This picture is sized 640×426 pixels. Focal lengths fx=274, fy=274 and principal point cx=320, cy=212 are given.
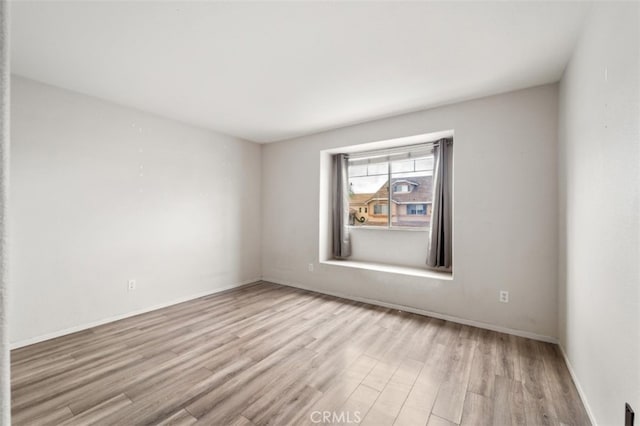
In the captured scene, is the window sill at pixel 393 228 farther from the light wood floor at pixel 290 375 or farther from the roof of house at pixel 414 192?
the light wood floor at pixel 290 375

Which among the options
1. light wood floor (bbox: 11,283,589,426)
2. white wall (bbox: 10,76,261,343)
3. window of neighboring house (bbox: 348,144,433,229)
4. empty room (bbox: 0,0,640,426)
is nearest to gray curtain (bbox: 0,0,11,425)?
empty room (bbox: 0,0,640,426)

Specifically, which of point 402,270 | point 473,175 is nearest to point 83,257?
point 402,270

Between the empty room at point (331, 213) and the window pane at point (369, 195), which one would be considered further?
the window pane at point (369, 195)

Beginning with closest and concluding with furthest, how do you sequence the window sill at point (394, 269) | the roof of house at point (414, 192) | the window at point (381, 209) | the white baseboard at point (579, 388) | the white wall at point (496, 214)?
1. the white baseboard at point (579, 388)
2. the white wall at point (496, 214)
3. the window sill at point (394, 269)
4. the roof of house at point (414, 192)
5. the window at point (381, 209)

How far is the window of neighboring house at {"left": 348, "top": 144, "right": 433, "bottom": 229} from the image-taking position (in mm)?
3906

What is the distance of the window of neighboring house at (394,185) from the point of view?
3.91 metres

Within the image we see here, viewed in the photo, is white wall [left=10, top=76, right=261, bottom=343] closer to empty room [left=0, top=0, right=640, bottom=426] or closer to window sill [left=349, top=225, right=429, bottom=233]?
empty room [left=0, top=0, right=640, bottom=426]

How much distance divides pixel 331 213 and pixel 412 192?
134 centimetres

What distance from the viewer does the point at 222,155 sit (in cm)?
441

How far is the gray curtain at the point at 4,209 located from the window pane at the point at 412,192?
397cm

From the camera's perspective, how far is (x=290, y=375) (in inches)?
83.7

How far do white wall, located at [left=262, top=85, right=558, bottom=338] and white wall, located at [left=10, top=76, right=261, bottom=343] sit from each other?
235 cm

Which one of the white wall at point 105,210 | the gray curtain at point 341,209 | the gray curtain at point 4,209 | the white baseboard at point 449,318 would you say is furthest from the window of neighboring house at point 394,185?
the gray curtain at point 4,209

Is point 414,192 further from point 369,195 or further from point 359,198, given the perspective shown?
point 359,198
